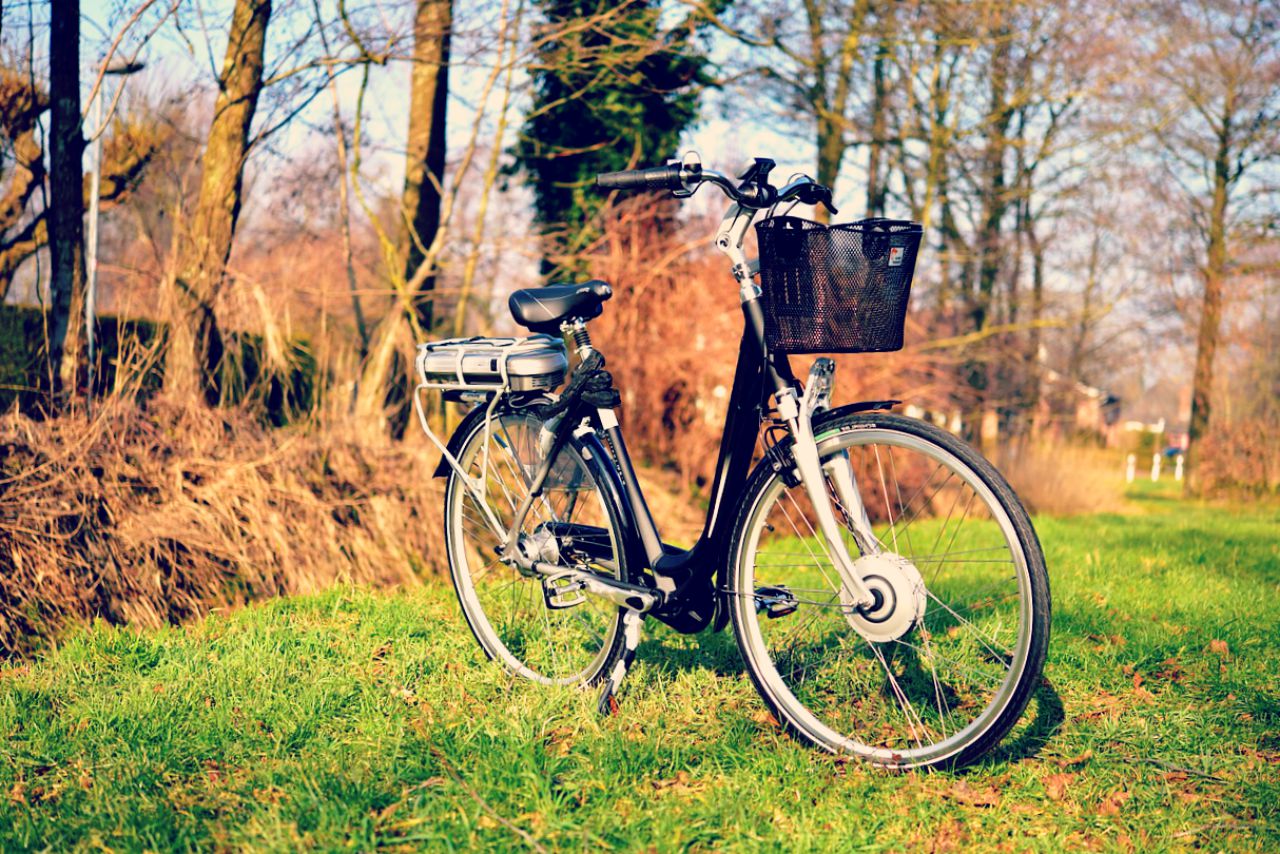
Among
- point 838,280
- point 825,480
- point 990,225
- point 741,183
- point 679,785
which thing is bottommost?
point 679,785

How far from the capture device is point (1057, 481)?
36.8 ft

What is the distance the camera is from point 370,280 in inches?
344

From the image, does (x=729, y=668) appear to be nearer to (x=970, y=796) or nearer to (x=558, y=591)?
(x=558, y=591)

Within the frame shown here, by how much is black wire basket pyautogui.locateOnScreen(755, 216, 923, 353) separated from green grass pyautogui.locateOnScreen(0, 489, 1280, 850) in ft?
3.57

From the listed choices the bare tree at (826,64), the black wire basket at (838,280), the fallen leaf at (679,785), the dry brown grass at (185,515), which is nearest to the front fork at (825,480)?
the black wire basket at (838,280)

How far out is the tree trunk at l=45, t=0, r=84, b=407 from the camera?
5031 mm

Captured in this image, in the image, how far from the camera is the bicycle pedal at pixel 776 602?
274 centimetres

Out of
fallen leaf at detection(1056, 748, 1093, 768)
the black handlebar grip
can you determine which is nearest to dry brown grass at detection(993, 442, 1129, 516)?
fallen leaf at detection(1056, 748, 1093, 768)

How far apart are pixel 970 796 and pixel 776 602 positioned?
0.66 meters

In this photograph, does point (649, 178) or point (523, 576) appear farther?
point (523, 576)

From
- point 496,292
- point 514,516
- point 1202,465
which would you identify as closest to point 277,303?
point 496,292

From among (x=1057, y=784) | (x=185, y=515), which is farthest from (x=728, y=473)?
(x=185, y=515)

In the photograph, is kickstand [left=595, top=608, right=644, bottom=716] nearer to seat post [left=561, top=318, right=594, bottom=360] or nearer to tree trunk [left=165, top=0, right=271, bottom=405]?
seat post [left=561, top=318, right=594, bottom=360]

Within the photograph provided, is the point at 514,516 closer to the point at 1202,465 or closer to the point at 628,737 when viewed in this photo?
the point at 628,737
